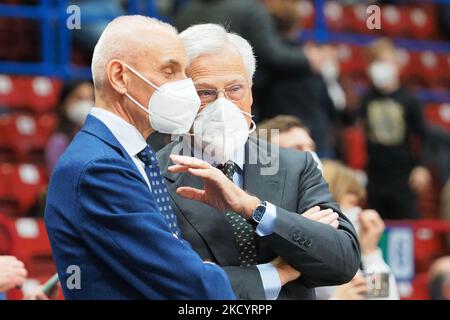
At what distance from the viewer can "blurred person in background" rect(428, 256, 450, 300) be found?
20.4 feet

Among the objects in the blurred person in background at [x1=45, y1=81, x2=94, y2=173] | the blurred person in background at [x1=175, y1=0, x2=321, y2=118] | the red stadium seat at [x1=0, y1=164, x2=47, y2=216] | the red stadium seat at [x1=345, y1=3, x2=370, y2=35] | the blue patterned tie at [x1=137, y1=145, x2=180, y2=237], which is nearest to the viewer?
the blue patterned tie at [x1=137, y1=145, x2=180, y2=237]

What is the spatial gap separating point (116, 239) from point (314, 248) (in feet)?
2.08

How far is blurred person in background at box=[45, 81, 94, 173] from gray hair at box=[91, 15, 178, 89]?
4.66 m

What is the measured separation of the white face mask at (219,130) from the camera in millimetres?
3299

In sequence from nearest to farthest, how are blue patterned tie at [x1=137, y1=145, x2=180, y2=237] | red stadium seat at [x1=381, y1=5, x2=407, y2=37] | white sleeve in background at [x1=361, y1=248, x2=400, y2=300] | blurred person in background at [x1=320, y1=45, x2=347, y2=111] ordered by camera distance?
blue patterned tie at [x1=137, y1=145, x2=180, y2=237], white sleeve in background at [x1=361, y1=248, x2=400, y2=300], blurred person in background at [x1=320, y1=45, x2=347, y2=111], red stadium seat at [x1=381, y1=5, x2=407, y2=37]

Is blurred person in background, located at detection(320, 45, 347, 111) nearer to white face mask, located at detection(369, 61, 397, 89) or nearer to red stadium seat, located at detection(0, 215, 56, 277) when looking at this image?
white face mask, located at detection(369, 61, 397, 89)

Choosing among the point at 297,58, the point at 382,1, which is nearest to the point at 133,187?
the point at 297,58

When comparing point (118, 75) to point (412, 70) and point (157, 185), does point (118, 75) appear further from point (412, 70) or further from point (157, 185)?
point (412, 70)

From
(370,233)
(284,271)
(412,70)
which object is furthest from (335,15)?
(284,271)

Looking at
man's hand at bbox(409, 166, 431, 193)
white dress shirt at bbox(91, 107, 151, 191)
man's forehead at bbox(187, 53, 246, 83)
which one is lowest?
man's hand at bbox(409, 166, 431, 193)

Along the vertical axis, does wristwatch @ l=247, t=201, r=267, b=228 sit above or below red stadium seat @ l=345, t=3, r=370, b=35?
below

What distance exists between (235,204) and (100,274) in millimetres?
440

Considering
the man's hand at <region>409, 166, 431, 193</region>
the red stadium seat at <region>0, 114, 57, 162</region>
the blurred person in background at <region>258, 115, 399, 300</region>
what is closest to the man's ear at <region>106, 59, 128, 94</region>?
the blurred person in background at <region>258, 115, 399, 300</region>

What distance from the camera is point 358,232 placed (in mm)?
4660
